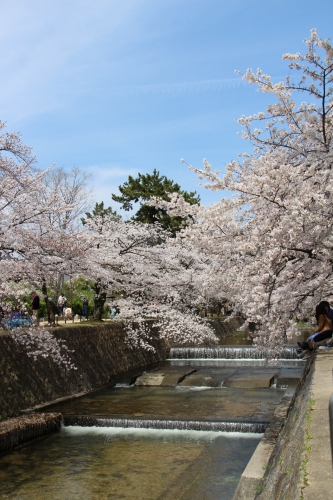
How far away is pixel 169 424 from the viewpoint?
422 inches

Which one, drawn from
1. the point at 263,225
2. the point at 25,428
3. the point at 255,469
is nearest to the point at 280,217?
the point at 263,225

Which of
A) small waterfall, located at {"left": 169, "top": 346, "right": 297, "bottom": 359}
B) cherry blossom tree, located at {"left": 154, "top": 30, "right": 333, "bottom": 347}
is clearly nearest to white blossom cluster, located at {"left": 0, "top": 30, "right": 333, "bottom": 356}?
cherry blossom tree, located at {"left": 154, "top": 30, "right": 333, "bottom": 347}

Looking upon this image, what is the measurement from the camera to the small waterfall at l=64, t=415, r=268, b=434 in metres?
10.3

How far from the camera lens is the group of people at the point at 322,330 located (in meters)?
8.61

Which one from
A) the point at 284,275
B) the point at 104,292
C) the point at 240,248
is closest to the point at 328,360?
the point at 284,275

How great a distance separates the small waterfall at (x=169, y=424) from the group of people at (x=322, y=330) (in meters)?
2.31

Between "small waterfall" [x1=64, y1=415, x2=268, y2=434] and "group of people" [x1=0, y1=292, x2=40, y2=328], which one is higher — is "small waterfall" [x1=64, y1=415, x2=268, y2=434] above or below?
below

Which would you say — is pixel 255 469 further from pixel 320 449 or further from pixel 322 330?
pixel 320 449

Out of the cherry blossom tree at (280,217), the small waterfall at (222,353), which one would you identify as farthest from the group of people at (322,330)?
the small waterfall at (222,353)

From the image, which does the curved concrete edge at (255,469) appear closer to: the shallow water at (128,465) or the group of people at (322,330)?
the shallow water at (128,465)

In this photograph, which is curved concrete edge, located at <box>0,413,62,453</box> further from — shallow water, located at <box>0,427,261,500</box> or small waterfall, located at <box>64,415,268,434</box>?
small waterfall, located at <box>64,415,268,434</box>

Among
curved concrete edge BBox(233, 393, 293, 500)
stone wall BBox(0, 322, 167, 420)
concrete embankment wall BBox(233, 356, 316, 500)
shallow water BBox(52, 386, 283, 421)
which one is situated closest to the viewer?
concrete embankment wall BBox(233, 356, 316, 500)

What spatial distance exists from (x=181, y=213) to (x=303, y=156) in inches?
116

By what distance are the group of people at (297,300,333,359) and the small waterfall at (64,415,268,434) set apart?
2.31m
